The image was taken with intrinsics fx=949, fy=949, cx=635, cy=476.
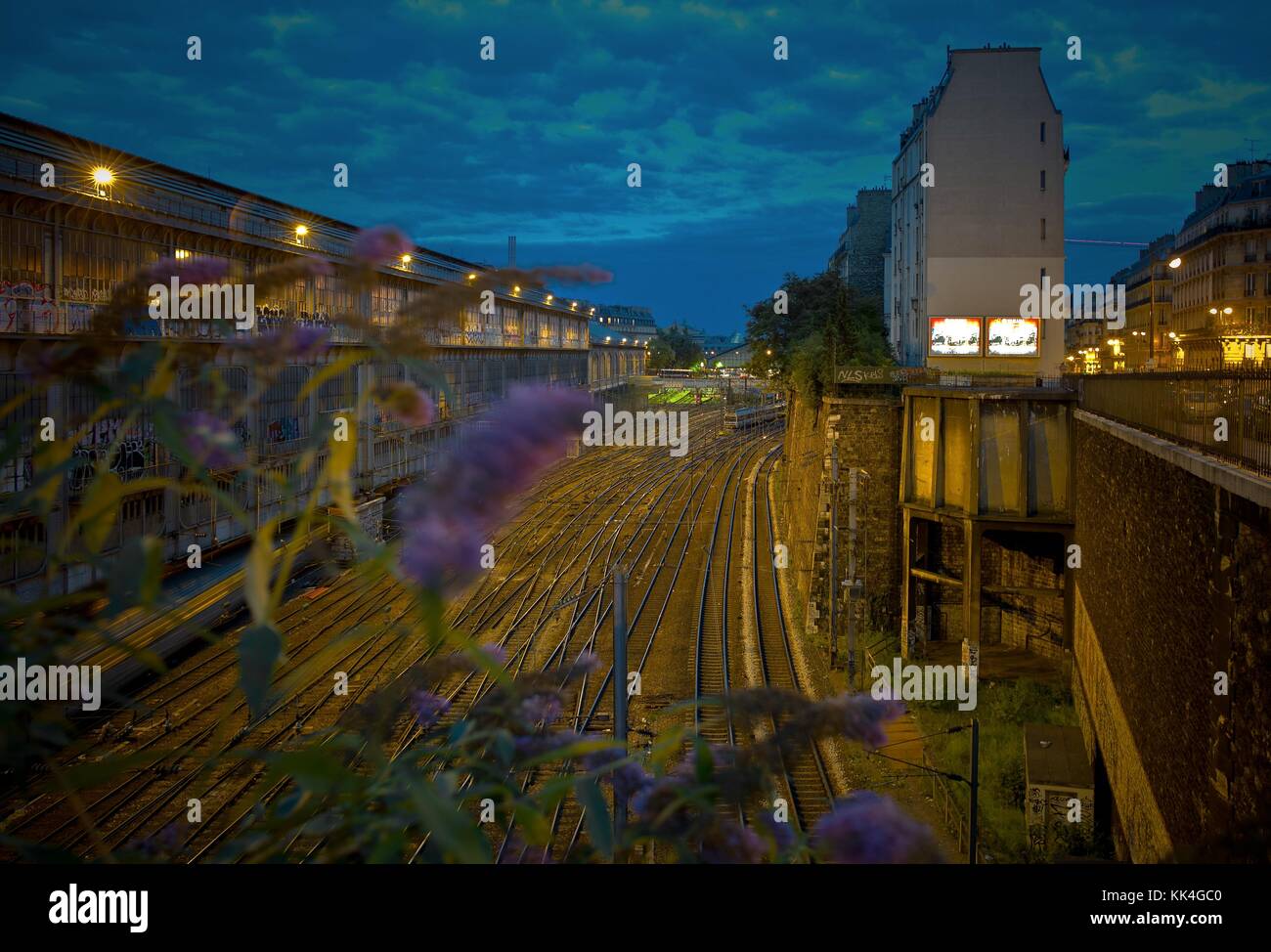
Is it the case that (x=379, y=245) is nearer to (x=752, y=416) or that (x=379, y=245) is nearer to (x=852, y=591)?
(x=852, y=591)

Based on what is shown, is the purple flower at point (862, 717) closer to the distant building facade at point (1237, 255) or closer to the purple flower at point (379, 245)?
the purple flower at point (379, 245)

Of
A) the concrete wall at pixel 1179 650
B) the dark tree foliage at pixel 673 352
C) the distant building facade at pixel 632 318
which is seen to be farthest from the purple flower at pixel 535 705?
the distant building facade at pixel 632 318

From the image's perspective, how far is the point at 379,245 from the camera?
2.00 meters

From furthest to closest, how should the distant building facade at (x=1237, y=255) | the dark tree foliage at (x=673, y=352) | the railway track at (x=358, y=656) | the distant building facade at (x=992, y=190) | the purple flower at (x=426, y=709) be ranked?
1. the dark tree foliage at (x=673, y=352)
2. the distant building facade at (x=1237, y=255)
3. the distant building facade at (x=992, y=190)
4. the railway track at (x=358, y=656)
5. the purple flower at (x=426, y=709)

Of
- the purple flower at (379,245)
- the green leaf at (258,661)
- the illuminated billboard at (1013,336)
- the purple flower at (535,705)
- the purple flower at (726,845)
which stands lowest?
the purple flower at (726,845)

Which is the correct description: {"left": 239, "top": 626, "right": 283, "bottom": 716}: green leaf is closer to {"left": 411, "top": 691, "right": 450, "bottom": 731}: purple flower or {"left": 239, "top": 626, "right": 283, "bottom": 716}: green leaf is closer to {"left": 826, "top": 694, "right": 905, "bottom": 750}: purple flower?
{"left": 826, "top": 694, "right": 905, "bottom": 750}: purple flower

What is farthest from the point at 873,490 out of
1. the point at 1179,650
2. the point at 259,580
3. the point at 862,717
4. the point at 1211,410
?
the point at 259,580

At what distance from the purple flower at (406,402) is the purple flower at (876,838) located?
3.77 ft

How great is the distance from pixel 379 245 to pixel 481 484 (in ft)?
2.07

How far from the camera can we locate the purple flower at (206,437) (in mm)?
1854

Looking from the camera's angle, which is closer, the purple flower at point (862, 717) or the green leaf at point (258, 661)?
the green leaf at point (258, 661)

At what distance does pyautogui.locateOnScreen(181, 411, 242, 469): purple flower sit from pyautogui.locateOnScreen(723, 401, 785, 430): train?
228 ft

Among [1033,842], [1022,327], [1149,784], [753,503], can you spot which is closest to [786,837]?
[1149,784]
